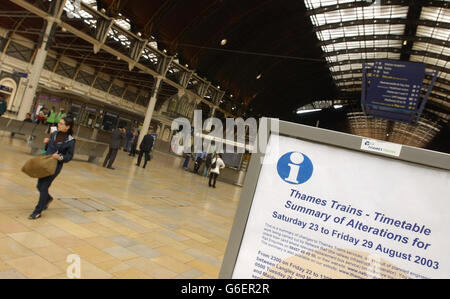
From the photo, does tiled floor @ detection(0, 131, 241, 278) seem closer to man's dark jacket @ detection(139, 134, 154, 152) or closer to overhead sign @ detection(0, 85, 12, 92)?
man's dark jacket @ detection(139, 134, 154, 152)

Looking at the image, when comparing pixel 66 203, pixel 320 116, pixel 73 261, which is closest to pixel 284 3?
pixel 66 203

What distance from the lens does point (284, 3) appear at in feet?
76.0

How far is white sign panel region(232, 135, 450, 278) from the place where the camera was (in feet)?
4.00

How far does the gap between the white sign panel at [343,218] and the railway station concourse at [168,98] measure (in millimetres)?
178

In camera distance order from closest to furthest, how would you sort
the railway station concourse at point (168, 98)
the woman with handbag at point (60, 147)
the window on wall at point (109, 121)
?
the railway station concourse at point (168, 98) < the woman with handbag at point (60, 147) < the window on wall at point (109, 121)

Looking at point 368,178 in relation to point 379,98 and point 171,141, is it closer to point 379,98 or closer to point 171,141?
point 379,98

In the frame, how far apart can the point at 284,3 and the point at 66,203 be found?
22575 mm

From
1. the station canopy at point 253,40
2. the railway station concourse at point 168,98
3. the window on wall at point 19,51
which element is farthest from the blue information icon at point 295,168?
the window on wall at point 19,51

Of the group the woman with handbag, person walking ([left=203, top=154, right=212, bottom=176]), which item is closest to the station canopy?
person walking ([left=203, top=154, right=212, bottom=176])

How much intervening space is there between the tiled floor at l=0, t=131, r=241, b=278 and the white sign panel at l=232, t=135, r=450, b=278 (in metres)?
2.73

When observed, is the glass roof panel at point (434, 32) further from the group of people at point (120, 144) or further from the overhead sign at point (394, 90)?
the group of people at point (120, 144)

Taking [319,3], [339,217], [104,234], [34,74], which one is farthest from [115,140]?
[319,3]

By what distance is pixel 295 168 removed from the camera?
1394mm

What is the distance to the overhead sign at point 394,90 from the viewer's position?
1161 cm
